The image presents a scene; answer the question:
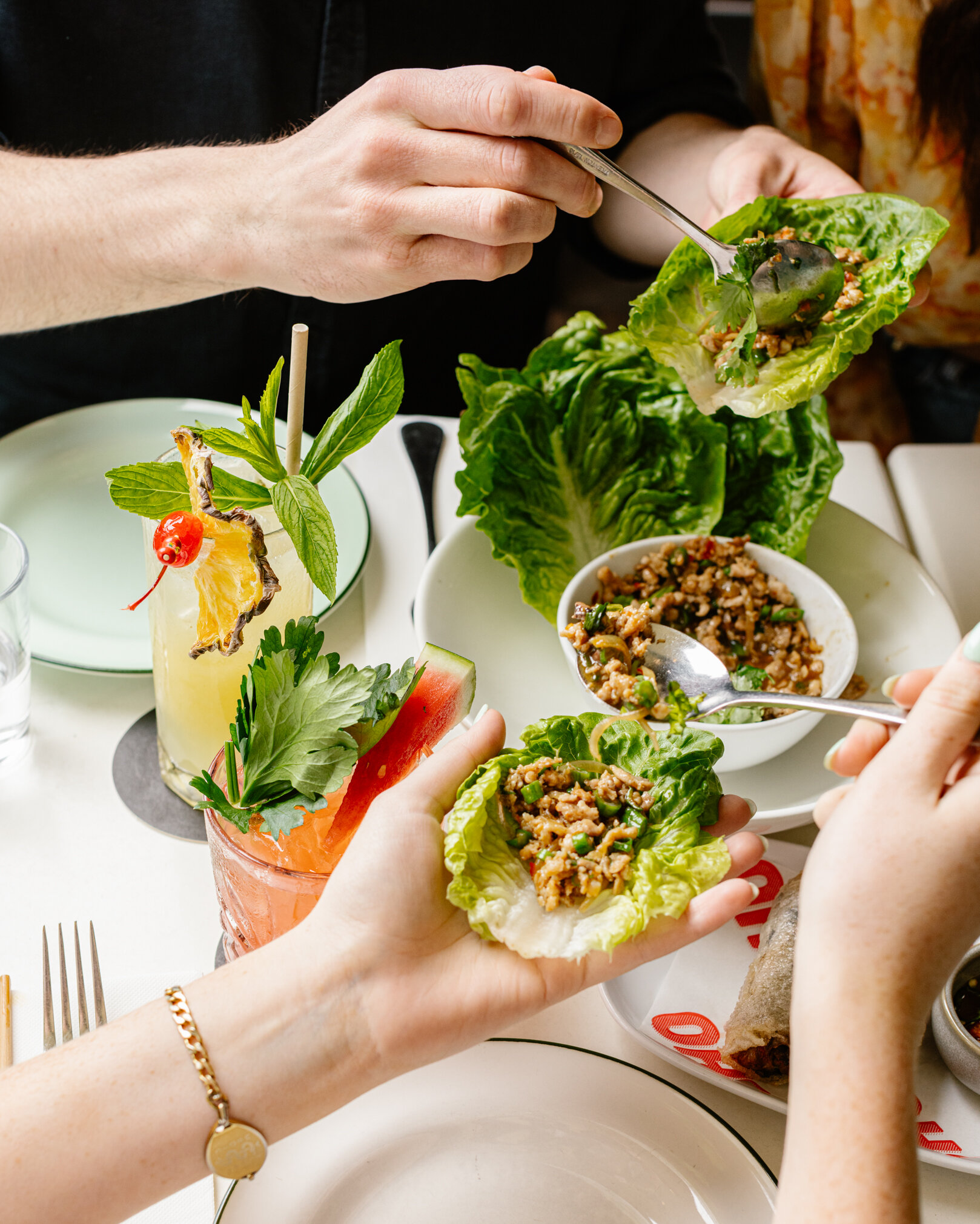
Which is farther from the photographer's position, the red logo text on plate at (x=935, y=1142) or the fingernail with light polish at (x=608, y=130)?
the fingernail with light polish at (x=608, y=130)

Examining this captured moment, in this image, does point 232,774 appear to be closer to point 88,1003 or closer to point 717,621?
point 88,1003

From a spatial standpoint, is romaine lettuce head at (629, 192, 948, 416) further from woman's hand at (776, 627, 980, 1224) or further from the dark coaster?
the dark coaster

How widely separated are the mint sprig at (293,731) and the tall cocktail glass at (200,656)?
0.53 feet

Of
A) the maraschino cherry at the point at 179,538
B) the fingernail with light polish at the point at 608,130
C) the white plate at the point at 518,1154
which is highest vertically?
the fingernail with light polish at the point at 608,130

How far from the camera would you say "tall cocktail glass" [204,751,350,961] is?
1040 mm

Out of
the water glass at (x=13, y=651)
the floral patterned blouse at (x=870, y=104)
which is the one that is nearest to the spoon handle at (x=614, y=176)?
the water glass at (x=13, y=651)

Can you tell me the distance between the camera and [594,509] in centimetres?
185

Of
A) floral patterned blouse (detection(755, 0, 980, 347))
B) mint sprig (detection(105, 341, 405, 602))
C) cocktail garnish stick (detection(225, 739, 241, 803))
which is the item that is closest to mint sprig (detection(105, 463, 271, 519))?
mint sprig (detection(105, 341, 405, 602))

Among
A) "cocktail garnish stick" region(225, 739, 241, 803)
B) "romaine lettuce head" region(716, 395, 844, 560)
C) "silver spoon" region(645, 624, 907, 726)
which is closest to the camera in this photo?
"cocktail garnish stick" region(225, 739, 241, 803)

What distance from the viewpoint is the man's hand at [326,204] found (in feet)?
4.23

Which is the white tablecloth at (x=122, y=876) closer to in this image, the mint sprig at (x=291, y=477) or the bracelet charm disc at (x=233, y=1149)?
the bracelet charm disc at (x=233, y=1149)

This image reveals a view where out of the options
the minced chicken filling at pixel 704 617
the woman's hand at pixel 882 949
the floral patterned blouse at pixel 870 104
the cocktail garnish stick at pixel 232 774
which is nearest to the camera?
the woman's hand at pixel 882 949

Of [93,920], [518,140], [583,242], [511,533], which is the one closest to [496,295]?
[583,242]

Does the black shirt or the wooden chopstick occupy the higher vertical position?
the black shirt
